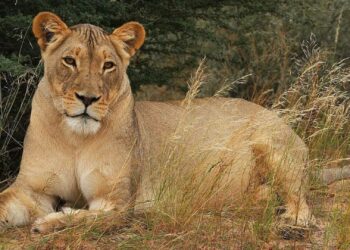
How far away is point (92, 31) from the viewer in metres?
4.75

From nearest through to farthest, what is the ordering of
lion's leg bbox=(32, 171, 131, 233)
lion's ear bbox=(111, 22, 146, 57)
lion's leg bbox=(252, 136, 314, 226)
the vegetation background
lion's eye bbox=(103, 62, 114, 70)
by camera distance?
lion's leg bbox=(32, 171, 131, 233), lion's eye bbox=(103, 62, 114, 70), lion's ear bbox=(111, 22, 146, 57), lion's leg bbox=(252, 136, 314, 226), the vegetation background

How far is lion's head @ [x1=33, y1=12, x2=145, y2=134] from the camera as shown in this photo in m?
4.41

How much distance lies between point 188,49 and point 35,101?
3.25 meters

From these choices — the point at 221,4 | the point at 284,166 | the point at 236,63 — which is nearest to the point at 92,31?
the point at 284,166

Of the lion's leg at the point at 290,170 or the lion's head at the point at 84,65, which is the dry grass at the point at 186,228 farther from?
the lion's head at the point at 84,65

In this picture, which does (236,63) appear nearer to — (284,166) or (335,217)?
(284,166)

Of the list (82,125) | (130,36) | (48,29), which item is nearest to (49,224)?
(82,125)

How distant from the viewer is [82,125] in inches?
175

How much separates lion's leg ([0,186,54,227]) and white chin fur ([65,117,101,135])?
1.62 ft

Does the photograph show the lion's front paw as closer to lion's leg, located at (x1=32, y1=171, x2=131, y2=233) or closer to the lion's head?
lion's leg, located at (x1=32, y1=171, x2=131, y2=233)

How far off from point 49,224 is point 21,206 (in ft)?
1.20

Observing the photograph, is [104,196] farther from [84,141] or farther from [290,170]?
[290,170]

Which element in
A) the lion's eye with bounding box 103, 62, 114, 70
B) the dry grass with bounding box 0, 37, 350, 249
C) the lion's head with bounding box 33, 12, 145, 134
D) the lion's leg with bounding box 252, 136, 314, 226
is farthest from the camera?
the lion's leg with bounding box 252, 136, 314, 226

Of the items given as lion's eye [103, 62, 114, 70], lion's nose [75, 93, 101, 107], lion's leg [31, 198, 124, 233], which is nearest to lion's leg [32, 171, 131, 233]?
lion's leg [31, 198, 124, 233]
